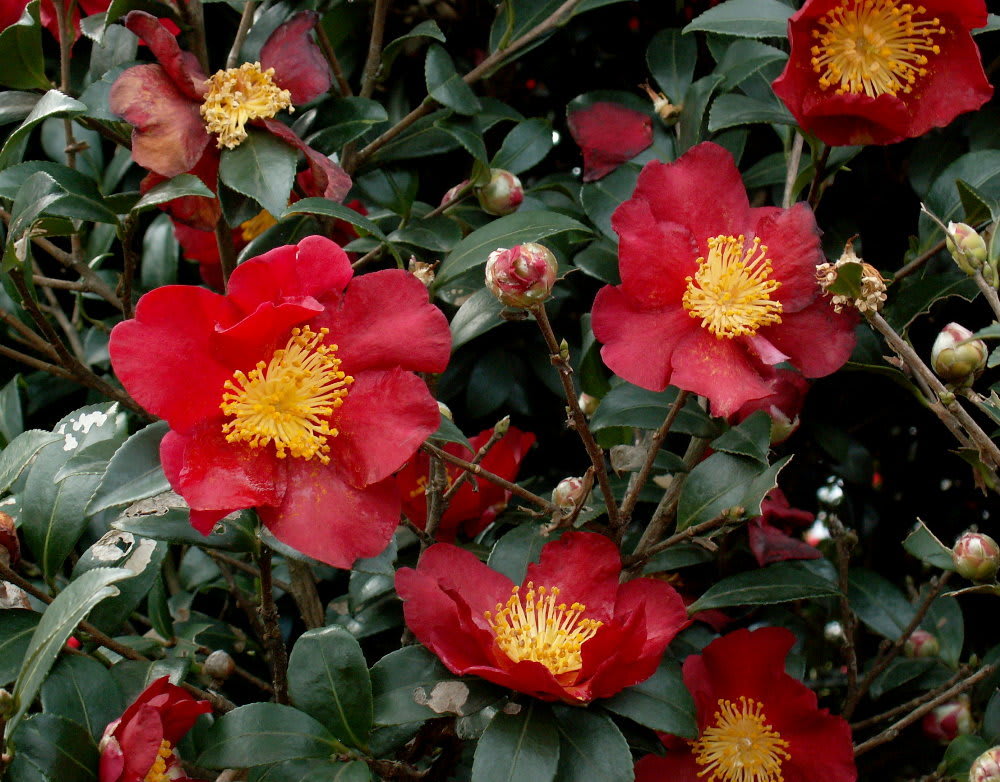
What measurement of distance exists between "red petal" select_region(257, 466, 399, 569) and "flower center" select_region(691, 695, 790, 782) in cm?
44

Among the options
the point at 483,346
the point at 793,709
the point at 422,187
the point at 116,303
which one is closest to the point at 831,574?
the point at 793,709

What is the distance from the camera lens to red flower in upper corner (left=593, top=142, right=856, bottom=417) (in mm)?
1050

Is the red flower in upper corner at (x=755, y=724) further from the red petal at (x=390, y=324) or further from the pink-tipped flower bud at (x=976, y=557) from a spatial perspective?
the red petal at (x=390, y=324)

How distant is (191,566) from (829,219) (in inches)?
39.8

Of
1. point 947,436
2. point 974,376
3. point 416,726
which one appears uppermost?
point 974,376

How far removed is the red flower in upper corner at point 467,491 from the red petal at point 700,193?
319mm

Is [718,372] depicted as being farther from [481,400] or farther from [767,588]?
[481,400]

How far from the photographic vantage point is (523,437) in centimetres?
130

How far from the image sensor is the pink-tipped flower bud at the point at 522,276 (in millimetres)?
926

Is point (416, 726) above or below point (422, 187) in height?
below

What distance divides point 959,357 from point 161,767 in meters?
0.81

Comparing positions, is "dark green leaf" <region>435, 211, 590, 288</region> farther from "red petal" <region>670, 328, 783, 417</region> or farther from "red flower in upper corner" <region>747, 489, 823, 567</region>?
"red flower in upper corner" <region>747, 489, 823, 567</region>

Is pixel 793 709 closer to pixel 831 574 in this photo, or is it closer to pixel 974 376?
pixel 831 574

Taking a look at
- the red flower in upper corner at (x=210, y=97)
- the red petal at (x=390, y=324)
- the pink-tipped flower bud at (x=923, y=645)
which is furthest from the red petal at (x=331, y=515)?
the pink-tipped flower bud at (x=923, y=645)
